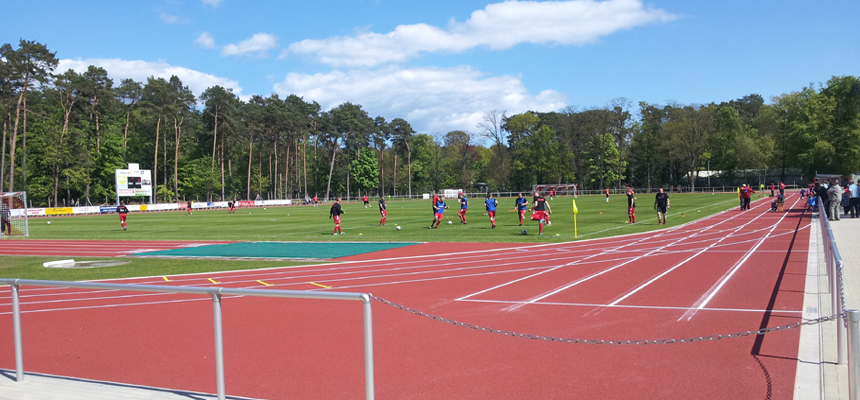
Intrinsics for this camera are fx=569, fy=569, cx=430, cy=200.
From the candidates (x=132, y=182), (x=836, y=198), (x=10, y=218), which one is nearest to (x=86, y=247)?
(x=10, y=218)

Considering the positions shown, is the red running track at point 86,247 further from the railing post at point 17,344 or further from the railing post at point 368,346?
the railing post at point 368,346

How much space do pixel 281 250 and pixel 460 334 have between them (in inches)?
540

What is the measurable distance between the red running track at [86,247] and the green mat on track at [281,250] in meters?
1.68

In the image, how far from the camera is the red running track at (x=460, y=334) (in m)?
5.81

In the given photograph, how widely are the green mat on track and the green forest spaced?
54.1 meters

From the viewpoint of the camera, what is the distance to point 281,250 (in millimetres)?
20250

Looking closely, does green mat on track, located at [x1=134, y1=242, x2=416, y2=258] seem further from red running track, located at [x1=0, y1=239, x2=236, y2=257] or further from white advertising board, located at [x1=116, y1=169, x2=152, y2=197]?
white advertising board, located at [x1=116, y1=169, x2=152, y2=197]

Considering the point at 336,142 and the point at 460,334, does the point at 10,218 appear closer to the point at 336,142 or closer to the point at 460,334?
the point at 460,334

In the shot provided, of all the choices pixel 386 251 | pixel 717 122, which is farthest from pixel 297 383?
pixel 717 122

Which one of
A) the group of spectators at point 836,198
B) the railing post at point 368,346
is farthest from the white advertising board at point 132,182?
the railing post at point 368,346

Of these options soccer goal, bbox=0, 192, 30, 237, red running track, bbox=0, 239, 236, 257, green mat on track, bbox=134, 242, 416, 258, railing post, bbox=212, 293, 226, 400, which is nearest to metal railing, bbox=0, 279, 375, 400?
railing post, bbox=212, 293, 226, 400

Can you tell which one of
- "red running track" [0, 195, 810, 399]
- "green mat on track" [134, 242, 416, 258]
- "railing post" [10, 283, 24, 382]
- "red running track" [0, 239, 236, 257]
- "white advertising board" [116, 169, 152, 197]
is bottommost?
"red running track" [0, 239, 236, 257]

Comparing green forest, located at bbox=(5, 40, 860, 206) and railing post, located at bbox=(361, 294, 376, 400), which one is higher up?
green forest, located at bbox=(5, 40, 860, 206)

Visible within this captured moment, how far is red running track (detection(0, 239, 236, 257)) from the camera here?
2161cm
